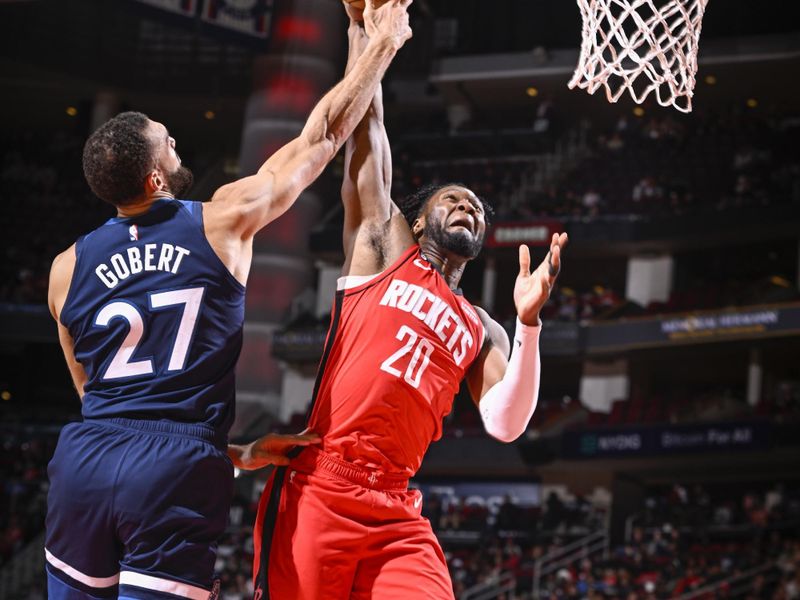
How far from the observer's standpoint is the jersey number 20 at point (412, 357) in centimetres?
468

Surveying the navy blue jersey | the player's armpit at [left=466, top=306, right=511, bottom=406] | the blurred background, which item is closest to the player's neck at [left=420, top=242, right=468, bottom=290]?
the player's armpit at [left=466, top=306, right=511, bottom=406]

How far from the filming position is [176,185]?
167 inches

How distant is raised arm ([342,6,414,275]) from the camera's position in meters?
5.01

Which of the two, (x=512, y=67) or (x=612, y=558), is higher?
(x=512, y=67)

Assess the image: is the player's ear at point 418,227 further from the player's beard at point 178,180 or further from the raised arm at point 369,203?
the player's beard at point 178,180

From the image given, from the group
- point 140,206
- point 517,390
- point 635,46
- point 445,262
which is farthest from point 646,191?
point 140,206

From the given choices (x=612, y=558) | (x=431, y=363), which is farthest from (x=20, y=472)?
(x=431, y=363)

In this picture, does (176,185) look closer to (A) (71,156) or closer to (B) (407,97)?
(B) (407,97)

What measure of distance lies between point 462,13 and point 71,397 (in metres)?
14.3

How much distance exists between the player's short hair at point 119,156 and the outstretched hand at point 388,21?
4.04 feet

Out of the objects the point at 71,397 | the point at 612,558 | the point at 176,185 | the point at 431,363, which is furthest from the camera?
the point at 71,397

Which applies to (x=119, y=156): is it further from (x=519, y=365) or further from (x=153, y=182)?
(x=519, y=365)

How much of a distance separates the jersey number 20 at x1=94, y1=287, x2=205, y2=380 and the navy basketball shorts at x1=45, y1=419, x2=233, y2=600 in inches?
7.0

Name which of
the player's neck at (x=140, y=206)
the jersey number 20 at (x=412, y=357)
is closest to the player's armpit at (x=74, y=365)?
the player's neck at (x=140, y=206)
